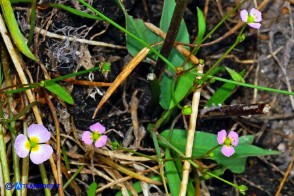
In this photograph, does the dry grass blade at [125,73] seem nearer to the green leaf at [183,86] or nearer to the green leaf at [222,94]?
the green leaf at [183,86]

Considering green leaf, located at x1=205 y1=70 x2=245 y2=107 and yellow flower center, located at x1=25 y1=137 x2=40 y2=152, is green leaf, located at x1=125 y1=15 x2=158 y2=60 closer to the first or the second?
green leaf, located at x1=205 y1=70 x2=245 y2=107

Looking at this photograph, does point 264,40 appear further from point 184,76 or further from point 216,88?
point 184,76

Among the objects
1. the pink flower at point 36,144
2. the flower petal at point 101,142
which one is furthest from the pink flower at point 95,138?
the pink flower at point 36,144

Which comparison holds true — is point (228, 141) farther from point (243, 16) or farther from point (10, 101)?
point (10, 101)

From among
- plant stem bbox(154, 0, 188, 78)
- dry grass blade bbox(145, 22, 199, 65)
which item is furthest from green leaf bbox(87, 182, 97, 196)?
dry grass blade bbox(145, 22, 199, 65)

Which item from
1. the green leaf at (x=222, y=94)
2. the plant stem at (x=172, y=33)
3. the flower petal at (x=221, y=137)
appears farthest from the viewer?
the green leaf at (x=222, y=94)

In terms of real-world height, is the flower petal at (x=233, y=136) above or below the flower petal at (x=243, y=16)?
below

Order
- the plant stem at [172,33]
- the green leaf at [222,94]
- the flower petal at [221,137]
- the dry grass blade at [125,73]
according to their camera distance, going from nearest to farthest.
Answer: the plant stem at [172,33]
the flower petal at [221,137]
the dry grass blade at [125,73]
the green leaf at [222,94]
